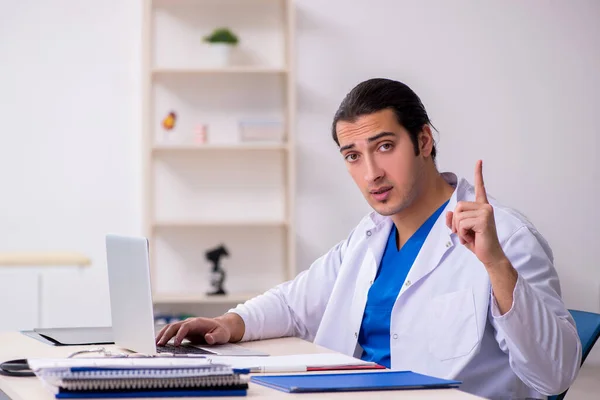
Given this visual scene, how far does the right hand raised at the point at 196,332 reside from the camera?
1873mm

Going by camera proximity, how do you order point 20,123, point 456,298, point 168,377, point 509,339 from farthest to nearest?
point 20,123
point 456,298
point 509,339
point 168,377

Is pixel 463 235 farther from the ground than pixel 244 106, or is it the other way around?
pixel 244 106

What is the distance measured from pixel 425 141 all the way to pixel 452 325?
0.53 metres

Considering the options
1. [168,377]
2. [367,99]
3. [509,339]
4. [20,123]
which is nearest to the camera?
[168,377]

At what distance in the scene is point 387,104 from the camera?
2.10 meters

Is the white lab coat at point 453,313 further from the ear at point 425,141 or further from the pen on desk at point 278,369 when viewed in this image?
the pen on desk at point 278,369

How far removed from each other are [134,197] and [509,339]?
297cm

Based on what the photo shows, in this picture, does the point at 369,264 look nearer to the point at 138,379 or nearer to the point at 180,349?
the point at 180,349

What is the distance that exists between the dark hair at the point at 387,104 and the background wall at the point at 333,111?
2190 mm

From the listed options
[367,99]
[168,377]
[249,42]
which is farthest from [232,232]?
[168,377]

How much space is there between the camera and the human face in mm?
2074

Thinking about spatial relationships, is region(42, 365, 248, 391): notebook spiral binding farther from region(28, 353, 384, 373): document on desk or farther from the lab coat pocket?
the lab coat pocket

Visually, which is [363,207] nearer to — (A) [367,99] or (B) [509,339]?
(A) [367,99]

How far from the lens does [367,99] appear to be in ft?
6.94
